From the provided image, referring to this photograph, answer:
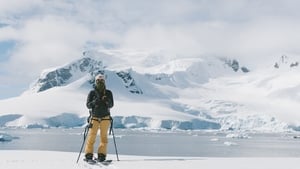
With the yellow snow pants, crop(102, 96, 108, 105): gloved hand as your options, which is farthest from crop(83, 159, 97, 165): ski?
crop(102, 96, 108, 105): gloved hand

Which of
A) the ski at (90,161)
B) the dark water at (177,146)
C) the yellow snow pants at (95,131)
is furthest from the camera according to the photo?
the dark water at (177,146)

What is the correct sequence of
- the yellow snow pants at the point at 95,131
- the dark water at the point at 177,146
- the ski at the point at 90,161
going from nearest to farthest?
1. the ski at the point at 90,161
2. the yellow snow pants at the point at 95,131
3. the dark water at the point at 177,146

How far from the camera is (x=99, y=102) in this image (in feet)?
A: 40.6

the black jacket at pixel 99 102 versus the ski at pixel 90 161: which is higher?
the black jacket at pixel 99 102

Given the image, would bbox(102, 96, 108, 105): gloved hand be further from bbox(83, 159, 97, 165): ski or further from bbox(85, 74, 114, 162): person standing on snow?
bbox(83, 159, 97, 165): ski

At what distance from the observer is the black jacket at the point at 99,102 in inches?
486

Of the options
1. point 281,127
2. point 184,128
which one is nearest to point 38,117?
point 184,128

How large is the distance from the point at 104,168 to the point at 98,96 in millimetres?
2242

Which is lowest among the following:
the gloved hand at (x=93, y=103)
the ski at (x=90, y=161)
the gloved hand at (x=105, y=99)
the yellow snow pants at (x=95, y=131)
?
the ski at (x=90, y=161)

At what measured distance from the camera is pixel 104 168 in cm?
1070

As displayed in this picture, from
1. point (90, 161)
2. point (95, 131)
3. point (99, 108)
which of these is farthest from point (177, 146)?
point (90, 161)

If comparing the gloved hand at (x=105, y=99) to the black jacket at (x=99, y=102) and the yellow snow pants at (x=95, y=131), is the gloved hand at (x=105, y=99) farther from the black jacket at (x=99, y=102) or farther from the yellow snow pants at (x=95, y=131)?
the yellow snow pants at (x=95, y=131)

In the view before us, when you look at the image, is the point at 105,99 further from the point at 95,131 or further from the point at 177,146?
the point at 177,146

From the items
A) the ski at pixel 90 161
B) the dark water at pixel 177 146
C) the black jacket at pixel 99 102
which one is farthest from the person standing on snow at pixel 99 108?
the dark water at pixel 177 146
